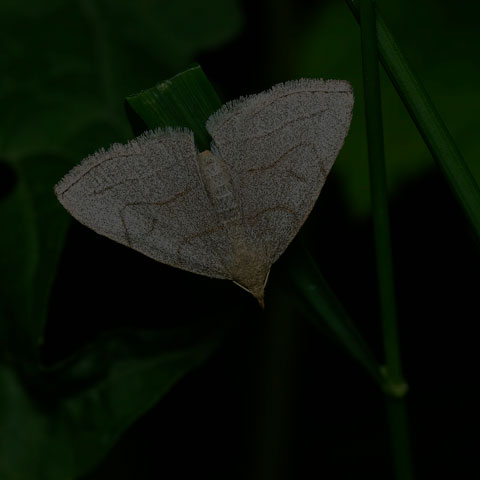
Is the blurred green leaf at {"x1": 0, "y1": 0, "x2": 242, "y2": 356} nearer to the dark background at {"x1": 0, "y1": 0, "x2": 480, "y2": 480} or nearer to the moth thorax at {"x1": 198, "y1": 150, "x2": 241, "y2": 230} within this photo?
the dark background at {"x1": 0, "y1": 0, "x2": 480, "y2": 480}

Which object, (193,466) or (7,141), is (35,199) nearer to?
(7,141)

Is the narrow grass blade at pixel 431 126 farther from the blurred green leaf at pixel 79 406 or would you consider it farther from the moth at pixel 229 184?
the blurred green leaf at pixel 79 406

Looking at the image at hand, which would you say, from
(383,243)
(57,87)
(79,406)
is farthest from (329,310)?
(57,87)

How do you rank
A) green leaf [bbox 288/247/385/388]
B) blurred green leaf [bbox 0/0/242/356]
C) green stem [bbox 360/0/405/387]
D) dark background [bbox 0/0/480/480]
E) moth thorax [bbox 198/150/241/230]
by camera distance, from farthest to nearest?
dark background [bbox 0/0/480/480], blurred green leaf [bbox 0/0/242/356], moth thorax [bbox 198/150/241/230], green leaf [bbox 288/247/385/388], green stem [bbox 360/0/405/387]

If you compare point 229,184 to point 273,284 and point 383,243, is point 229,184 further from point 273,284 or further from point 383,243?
point 383,243

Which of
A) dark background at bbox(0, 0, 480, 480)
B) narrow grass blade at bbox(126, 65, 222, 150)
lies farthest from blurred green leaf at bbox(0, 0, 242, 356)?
narrow grass blade at bbox(126, 65, 222, 150)

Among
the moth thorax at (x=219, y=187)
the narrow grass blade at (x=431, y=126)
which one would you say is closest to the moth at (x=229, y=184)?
the moth thorax at (x=219, y=187)
